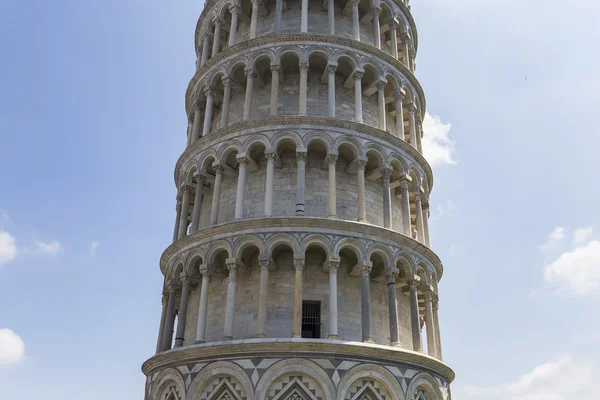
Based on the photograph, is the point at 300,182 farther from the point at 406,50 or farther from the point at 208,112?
the point at 406,50

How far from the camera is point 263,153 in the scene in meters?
22.9

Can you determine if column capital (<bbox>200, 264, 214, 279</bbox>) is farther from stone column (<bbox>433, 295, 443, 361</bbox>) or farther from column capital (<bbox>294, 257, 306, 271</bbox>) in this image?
stone column (<bbox>433, 295, 443, 361</bbox>)

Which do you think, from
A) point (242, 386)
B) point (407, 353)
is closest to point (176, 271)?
point (242, 386)

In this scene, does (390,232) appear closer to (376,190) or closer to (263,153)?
(376,190)

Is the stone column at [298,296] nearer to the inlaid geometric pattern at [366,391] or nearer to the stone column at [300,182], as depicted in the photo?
the stone column at [300,182]

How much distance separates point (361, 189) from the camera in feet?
70.6

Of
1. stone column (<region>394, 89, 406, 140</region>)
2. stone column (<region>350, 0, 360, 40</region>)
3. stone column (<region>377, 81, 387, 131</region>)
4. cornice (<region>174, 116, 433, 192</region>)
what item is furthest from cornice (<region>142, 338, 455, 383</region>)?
stone column (<region>350, 0, 360, 40</region>)

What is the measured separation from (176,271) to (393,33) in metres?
14.6

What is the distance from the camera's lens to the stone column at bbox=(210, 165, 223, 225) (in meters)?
21.7

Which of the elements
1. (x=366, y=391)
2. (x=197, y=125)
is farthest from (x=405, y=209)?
(x=197, y=125)

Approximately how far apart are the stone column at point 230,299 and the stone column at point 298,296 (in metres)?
2.10

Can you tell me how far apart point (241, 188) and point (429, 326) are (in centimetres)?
876

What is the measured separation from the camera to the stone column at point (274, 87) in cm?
2273

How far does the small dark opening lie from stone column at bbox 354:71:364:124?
7309 mm
